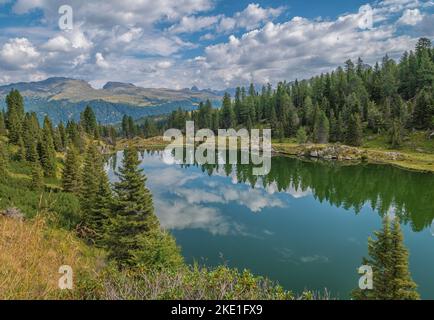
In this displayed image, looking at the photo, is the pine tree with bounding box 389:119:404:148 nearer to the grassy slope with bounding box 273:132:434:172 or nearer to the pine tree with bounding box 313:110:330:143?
the grassy slope with bounding box 273:132:434:172

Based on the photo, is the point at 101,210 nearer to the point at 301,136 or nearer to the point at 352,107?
the point at 301,136

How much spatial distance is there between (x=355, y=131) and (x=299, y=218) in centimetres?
7371

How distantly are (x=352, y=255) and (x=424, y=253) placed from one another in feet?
25.9

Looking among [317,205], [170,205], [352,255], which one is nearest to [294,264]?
[352,255]

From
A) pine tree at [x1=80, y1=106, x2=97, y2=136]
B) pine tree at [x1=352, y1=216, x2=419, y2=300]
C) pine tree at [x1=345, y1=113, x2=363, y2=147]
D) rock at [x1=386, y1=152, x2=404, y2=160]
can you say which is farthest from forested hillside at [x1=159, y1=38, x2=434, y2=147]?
pine tree at [x1=352, y1=216, x2=419, y2=300]

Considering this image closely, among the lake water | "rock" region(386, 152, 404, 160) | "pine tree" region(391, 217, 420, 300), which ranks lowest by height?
the lake water

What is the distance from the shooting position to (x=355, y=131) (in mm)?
113562

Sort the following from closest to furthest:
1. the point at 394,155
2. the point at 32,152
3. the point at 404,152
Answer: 1. the point at 32,152
2. the point at 394,155
3. the point at 404,152

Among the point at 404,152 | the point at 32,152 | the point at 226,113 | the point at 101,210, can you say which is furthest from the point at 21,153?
the point at 226,113

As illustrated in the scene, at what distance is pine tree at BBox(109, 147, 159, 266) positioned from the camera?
28.6m

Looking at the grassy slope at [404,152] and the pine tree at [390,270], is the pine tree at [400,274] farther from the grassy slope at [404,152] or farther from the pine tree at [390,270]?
the grassy slope at [404,152]

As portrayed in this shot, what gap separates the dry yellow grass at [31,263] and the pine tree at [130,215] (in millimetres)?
20014

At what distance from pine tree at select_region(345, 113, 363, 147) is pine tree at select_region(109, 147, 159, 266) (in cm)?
9932

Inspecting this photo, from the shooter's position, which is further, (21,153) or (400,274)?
(21,153)
